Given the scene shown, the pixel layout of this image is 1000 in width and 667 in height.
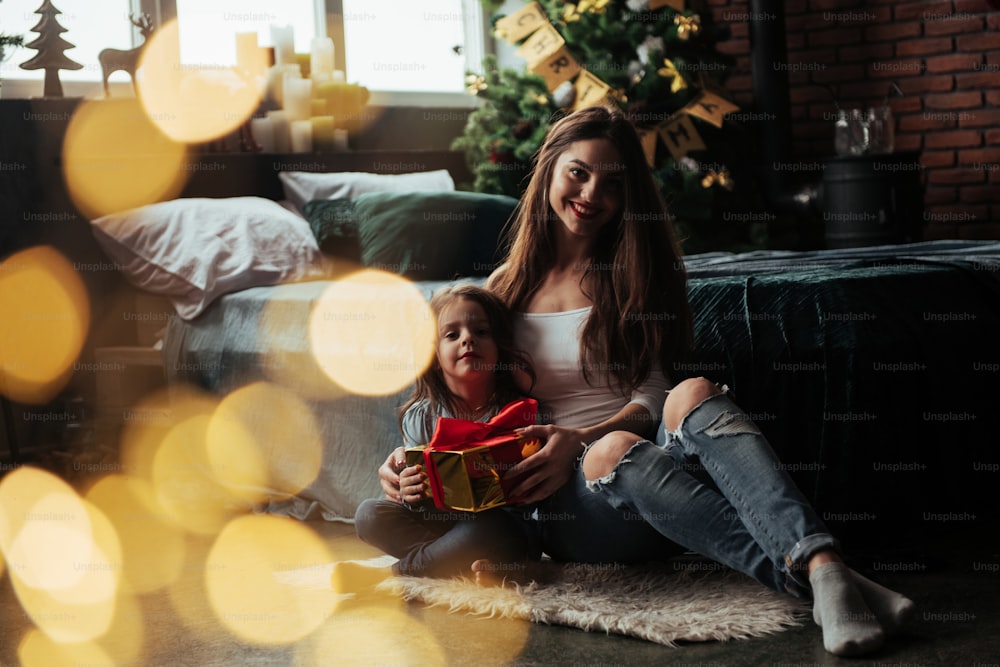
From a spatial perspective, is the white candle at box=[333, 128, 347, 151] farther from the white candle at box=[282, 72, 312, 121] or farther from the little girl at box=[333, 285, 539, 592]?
the little girl at box=[333, 285, 539, 592]

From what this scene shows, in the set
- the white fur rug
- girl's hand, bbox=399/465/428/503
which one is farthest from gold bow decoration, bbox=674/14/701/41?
girl's hand, bbox=399/465/428/503

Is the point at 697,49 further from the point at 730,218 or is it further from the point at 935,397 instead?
the point at 935,397

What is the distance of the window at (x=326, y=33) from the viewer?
3797 millimetres

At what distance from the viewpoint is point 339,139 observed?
4191 mm

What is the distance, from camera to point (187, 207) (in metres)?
3.26

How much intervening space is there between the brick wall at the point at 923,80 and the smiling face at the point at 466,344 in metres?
3.40

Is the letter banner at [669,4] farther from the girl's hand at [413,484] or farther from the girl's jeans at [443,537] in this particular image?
the girl's hand at [413,484]

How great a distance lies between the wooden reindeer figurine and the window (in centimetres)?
21

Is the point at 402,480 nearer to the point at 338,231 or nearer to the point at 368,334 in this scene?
the point at 368,334

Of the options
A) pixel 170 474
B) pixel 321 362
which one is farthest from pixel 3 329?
pixel 321 362

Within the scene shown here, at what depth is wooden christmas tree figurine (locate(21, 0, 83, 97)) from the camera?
3443mm

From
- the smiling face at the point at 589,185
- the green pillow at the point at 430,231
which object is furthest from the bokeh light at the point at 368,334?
the smiling face at the point at 589,185

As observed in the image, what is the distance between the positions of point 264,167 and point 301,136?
0.22 m

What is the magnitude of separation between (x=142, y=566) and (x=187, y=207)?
1.20 meters
